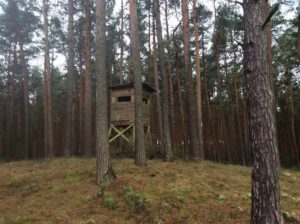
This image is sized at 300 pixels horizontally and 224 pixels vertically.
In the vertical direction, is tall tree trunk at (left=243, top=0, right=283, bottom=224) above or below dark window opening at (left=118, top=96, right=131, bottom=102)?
below

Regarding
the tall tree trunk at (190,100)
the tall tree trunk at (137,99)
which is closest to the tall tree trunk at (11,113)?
the tall tree trunk at (190,100)

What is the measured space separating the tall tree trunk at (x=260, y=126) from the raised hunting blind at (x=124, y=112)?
10156mm

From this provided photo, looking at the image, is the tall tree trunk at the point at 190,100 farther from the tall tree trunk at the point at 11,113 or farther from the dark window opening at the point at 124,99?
the tall tree trunk at the point at 11,113

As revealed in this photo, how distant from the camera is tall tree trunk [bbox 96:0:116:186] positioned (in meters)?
7.93

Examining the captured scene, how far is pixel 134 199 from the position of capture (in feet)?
22.7

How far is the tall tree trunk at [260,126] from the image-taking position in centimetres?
407

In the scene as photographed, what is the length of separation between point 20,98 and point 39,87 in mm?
4708

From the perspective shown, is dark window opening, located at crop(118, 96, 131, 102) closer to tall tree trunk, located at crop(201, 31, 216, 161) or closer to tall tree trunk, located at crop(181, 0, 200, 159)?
tall tree trunk, located at crop(181, 0, 200, 159)

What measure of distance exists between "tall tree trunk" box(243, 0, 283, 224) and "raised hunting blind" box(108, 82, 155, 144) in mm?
10156

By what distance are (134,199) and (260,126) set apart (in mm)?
3963

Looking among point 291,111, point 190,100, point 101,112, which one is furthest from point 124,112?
point 291,111

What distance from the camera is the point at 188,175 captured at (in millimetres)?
9461

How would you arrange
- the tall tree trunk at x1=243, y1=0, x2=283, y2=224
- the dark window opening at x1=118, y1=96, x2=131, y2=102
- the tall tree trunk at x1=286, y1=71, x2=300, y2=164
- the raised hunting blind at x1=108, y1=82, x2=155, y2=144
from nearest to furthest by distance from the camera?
the tall tree trunk at x1=243, y1=0, x2=283, y2=224
the raised hunting blind at x1=108, y1=82, x2=155, y2=144
the dark window opening at x1=118, y1=96, x2=131, y2=102
the tall tree trunk at x1=286, y1=71, x2=300, y2=164

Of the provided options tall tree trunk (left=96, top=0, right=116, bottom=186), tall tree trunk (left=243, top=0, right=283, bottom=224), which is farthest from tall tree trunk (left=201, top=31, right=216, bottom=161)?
tall tree trunk (left=243, top=0, right=283, bottom=224)
